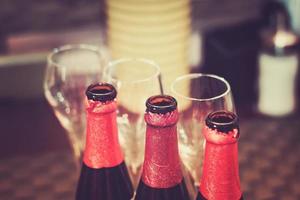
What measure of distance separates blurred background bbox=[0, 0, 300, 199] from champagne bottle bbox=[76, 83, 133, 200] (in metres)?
0.21

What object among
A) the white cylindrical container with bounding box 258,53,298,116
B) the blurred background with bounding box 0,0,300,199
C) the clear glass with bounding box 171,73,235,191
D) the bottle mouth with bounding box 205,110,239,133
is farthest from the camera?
the white cylindrical container with bounding box 258,53,298,116

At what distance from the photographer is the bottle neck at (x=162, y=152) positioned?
Result: 622mm

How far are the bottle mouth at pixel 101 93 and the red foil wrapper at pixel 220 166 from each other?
12 centimetres

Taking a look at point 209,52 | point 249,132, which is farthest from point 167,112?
point 209,52

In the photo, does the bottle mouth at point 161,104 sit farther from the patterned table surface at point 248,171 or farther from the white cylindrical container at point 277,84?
the white cylindrical container at point 277,84

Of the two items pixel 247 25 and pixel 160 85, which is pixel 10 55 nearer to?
pixel 247 25

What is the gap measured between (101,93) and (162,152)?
3.9 inches

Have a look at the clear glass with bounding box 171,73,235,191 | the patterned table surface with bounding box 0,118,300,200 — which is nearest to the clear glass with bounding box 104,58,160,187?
the clear glass with bounding box 171,73,235,191

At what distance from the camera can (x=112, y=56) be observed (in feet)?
3.95

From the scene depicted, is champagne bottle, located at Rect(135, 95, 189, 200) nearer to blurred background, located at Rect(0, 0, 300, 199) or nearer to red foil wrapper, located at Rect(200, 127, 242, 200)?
red foil wrapper, located at Rect(200, 127, 242, 200)

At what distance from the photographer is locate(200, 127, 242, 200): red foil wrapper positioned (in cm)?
59

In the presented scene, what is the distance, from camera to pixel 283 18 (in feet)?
3.85

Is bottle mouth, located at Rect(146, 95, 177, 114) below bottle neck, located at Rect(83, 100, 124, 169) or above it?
above

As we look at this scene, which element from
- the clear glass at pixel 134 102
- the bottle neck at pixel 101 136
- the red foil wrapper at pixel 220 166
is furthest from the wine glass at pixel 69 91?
the red foil wrapper at pixel 220 166
